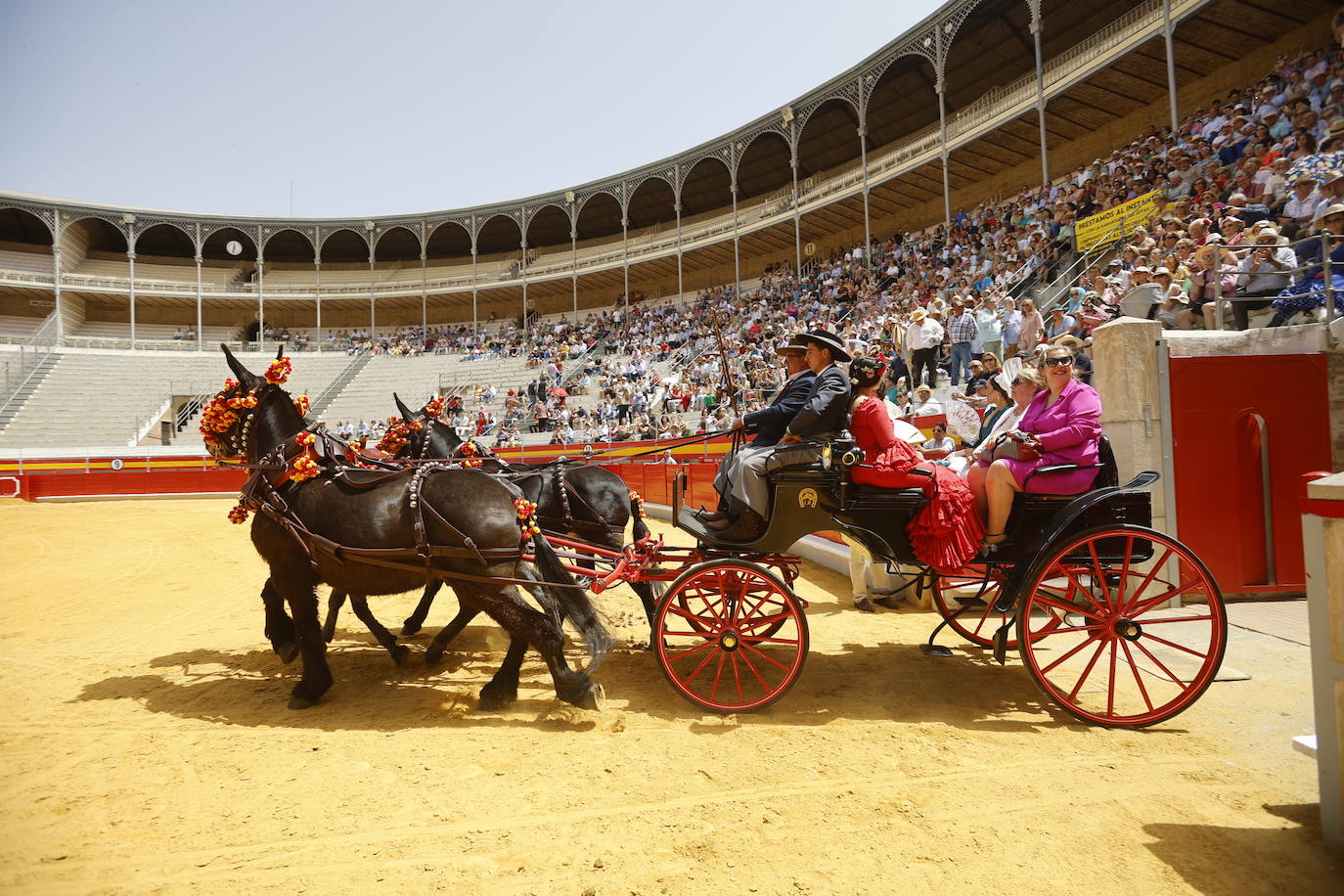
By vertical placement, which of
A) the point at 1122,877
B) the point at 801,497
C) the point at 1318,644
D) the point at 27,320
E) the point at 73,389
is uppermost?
the point at 27,320

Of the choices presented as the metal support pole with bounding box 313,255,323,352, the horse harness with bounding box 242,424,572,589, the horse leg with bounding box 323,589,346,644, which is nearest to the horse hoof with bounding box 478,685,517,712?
the horse harness with bounding box 242,424,572,589

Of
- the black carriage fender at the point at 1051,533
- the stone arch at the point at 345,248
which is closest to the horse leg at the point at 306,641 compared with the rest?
the black carriage fender at the point at 1051,533

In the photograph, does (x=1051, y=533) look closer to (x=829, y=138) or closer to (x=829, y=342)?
(x=829, y=342)

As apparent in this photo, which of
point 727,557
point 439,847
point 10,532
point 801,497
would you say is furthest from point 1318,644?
point 10,532

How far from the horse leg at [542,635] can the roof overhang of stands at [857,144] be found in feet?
61.6

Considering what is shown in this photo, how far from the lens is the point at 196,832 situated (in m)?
2.58

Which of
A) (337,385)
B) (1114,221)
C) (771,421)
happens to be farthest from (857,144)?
(771,421)

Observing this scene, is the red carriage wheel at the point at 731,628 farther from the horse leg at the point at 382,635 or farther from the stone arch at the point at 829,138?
the stone arch at the point at 829,138

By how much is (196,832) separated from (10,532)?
13.7 metres

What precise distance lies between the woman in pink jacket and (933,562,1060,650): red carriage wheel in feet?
0.71

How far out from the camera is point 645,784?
2896mm

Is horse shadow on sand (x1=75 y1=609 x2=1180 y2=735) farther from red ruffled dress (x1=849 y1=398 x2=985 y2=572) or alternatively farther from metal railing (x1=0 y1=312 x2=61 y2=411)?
metal railing (x1=0 y1=312 x2=61 y2=411)

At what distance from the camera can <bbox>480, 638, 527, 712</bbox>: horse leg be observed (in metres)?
3.88

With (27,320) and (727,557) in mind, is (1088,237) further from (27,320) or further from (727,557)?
(27,320)
